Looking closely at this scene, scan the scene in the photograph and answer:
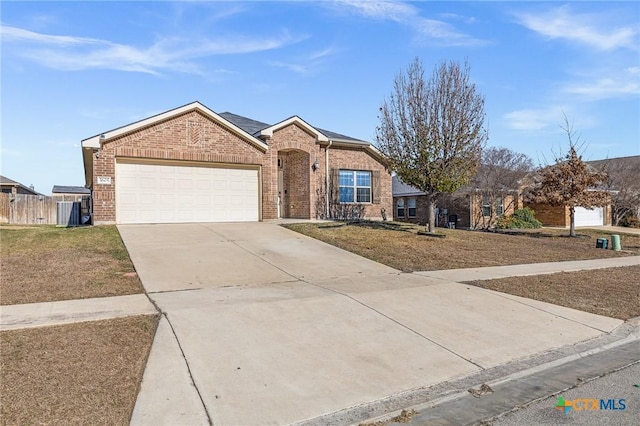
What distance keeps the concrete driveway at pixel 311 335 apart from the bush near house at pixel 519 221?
1955cm

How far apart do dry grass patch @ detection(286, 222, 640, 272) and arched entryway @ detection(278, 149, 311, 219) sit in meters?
2.79

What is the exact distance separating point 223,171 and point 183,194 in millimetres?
1910

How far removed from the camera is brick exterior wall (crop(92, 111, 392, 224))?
15500mm

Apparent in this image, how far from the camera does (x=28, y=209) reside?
88.5 feet

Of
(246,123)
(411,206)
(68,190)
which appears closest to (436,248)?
(246,123)

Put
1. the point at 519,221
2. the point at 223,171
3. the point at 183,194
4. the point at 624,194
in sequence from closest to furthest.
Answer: the point at 183,194 < the point at 223,171 < the point at 519,221 < the point at 624,194

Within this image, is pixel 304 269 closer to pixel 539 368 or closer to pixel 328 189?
pixel 539 368

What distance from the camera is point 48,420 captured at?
3.37 metres

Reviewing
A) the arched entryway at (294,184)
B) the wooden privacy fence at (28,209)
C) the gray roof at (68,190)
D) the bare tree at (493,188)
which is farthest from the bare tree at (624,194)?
the gray roof at (68,190)

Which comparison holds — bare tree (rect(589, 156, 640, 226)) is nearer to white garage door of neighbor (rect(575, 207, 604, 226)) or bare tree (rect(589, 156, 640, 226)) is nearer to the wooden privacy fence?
white garage door of neighbor (rect(575, 207, 604, 226))

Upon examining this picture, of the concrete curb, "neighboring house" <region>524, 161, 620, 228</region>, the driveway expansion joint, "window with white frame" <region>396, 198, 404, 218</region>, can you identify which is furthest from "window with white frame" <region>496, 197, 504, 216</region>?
the driveway expansion joint

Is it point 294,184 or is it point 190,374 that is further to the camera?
point 294,184

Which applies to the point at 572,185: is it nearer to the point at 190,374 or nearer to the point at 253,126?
the point at 253,126

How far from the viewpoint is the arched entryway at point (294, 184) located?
788 inches
